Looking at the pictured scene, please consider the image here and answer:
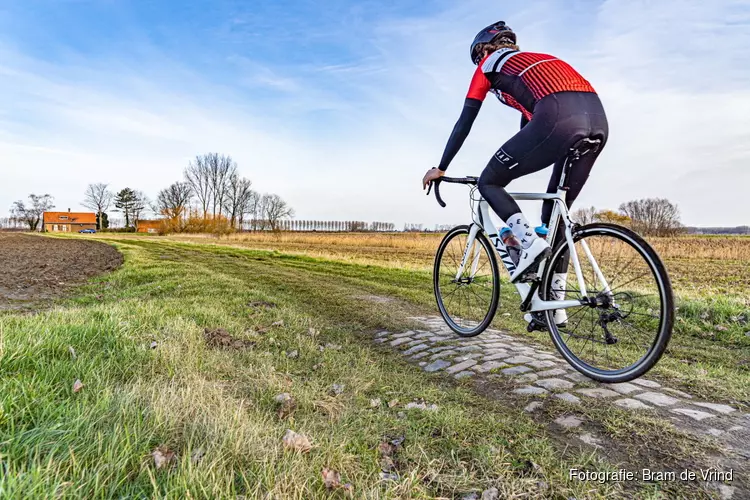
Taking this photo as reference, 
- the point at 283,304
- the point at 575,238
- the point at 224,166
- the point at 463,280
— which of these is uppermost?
the point at 224,166

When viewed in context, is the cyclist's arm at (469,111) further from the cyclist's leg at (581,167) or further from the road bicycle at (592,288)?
the cyclist's leg at (581,167)

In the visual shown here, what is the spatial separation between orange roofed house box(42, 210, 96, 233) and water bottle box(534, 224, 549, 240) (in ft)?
359

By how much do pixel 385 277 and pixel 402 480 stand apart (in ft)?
26.4

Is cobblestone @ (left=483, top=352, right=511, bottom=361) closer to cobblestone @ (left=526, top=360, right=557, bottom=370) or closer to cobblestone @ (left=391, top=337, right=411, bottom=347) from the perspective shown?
cobblestone @ (left=526, top=360, right=557, bottom=370)

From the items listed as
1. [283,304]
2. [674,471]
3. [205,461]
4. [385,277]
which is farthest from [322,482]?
[385,277]

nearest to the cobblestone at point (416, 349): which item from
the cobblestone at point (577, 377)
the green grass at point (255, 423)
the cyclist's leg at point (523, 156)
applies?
the green grass at point (255, 423)

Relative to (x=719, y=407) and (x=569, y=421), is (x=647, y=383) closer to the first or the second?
(x=719, y=407)

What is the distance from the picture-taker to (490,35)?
11.0ft

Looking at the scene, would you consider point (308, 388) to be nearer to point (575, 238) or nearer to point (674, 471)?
point (674, 471)

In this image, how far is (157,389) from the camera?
2.21m

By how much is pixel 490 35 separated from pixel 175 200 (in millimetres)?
79769

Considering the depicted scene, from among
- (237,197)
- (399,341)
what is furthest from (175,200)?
(399,341)

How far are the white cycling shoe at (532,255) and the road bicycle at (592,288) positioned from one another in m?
0.05

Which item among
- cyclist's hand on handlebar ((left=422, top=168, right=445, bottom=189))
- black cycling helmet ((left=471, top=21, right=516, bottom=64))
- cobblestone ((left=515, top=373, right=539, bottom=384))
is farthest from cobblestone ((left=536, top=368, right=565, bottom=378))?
black cycling helmet ((left=471, top=21, right=516, bottom=64))
